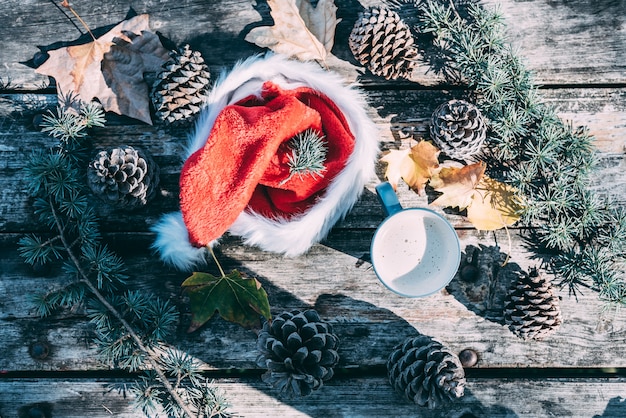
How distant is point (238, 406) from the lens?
119 centimetres

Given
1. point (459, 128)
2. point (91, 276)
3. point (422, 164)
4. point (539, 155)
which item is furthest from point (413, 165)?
point (91, 276)

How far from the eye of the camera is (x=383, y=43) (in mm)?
1094

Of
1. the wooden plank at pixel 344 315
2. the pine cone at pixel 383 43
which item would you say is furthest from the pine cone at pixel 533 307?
the pine cone at pixel 383 43

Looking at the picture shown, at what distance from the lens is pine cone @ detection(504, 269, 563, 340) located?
42.9 inches

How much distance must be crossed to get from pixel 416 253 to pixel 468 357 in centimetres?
28

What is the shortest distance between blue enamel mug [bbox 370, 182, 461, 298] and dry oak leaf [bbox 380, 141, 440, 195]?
0.11m

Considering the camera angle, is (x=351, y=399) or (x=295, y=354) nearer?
(x=295, y=354)

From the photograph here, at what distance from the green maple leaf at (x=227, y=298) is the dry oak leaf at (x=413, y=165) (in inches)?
14.9

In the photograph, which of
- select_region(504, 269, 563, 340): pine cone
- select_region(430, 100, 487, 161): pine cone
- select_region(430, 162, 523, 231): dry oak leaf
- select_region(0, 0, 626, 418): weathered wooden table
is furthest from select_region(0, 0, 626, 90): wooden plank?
select_region(504, 269, 563, 340): pine cone

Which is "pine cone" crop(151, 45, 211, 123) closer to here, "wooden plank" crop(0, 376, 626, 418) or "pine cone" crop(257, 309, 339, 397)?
"pine cone" crop(257, 309, 339, 397)

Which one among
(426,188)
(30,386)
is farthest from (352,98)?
(30,386)

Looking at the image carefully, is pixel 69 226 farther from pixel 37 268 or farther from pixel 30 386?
pixel 30 386

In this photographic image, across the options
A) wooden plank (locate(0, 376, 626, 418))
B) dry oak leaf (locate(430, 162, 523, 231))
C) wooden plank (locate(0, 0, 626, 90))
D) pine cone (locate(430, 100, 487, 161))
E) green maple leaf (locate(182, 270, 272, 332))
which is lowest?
wooden plank (locate(0, 376, 626, 418))

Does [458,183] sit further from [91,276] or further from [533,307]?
[91,276]
